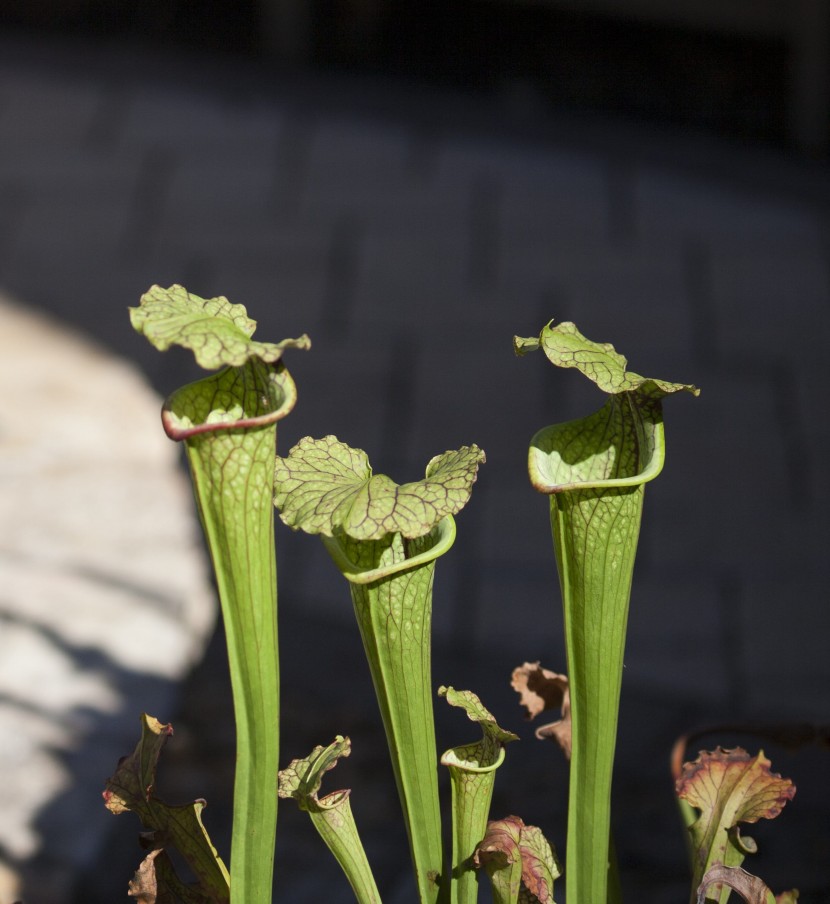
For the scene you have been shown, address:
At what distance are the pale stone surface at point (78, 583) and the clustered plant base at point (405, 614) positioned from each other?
0.91 meters

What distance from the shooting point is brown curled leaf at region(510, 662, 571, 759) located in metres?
1.00

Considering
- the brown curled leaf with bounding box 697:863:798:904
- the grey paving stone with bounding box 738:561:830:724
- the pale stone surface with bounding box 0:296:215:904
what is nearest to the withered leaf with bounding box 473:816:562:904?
the brown curled leaf with bounding box 697:863:798:904

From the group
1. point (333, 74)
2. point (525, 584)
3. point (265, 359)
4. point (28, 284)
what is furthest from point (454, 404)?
point (265, 359)

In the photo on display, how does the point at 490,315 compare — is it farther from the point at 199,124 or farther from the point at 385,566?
the point at 385,566

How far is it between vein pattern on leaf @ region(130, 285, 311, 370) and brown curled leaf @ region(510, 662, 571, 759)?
42 centimetres

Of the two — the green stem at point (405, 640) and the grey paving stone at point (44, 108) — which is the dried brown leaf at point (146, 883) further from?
the grey paving stone at point (44, 108)

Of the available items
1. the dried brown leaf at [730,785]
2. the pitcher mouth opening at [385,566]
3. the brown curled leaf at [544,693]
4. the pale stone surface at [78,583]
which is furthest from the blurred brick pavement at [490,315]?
the pitcher mouth opening at [385,566]

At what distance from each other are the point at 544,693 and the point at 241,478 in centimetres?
41

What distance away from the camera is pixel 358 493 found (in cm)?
73

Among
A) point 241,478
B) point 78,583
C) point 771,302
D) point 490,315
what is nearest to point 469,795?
point 241,478

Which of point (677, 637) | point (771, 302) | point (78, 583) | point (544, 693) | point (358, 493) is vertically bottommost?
point (78, 583)

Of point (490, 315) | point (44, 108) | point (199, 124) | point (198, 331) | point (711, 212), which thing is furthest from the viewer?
point (44, 108)

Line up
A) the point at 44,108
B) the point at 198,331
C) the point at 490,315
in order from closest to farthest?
1. the point at 198,331
2. the point at 490,315
3. the point at 44,108

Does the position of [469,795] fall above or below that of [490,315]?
above
